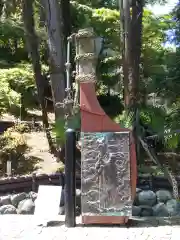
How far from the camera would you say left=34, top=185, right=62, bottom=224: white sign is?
636 cm

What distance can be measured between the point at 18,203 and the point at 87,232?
218cm

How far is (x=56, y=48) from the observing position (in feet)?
30.3

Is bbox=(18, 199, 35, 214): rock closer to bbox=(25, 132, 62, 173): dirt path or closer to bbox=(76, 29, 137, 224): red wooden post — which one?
bbox=(76, 29, 137, 224): red wooden post

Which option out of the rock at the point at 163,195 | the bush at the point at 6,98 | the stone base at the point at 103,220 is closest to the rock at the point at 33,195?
the stone base at the point at 103,220

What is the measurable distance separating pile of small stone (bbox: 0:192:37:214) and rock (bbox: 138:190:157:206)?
6.39ft

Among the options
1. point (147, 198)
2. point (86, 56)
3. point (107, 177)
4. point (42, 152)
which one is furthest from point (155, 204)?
point (42, 152)

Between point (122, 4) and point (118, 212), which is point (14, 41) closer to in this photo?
point (122, 4)

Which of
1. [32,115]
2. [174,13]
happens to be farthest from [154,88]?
[32,115]

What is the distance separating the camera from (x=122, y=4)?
9312mm

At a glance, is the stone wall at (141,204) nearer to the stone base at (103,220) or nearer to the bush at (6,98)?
the stone base at (103,220)

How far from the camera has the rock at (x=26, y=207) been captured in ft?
23.1

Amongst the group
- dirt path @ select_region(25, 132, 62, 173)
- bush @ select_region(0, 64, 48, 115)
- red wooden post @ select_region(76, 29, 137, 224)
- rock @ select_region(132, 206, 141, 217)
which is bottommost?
rock @ select_region(132, 206, 141, 217)

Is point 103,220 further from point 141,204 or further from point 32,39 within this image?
point 32,39

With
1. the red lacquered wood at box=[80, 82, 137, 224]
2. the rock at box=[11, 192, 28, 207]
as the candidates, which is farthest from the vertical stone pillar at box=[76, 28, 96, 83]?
the rock at box=[11, 192, 28, 207]
